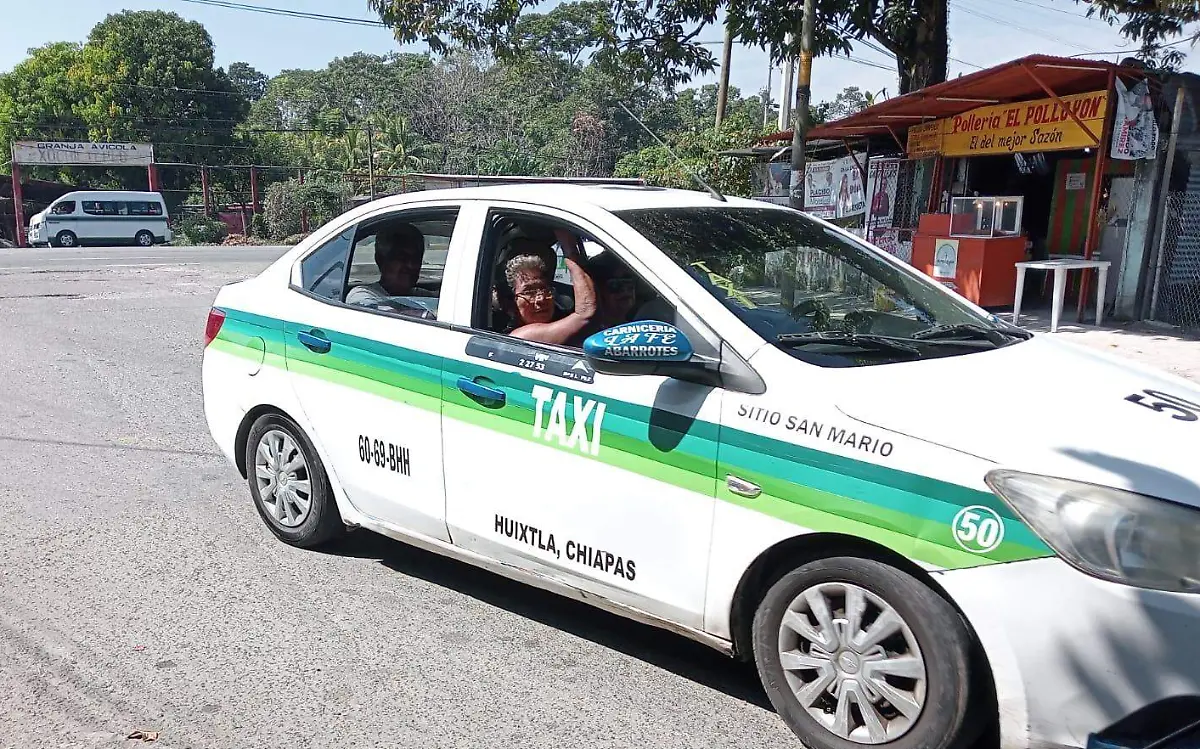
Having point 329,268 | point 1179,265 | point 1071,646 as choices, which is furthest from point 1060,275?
point 1071,646

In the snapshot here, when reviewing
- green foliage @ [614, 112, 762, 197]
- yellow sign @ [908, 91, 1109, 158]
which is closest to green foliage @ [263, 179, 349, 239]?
green foliage @ [614, 112, 762, 197]

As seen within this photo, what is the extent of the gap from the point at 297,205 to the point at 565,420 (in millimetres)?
42551

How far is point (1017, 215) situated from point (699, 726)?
11603 millimetres

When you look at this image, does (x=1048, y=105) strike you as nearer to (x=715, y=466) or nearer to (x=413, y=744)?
(x=715, y=466)

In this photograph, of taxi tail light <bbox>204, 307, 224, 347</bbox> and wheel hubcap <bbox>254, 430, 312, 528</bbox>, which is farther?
taxi tail light <bbox>204, 307, 224, 347</bbox>

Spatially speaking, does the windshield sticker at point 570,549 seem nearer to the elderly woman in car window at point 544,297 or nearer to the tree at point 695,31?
the elderly woman in car window at point 544,297

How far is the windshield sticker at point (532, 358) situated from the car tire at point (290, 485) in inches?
47.5

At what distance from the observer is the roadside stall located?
11461 millimetres

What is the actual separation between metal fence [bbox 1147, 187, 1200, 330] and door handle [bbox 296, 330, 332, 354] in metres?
11.0

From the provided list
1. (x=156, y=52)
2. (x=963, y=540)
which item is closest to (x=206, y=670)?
(x=963, y=540)

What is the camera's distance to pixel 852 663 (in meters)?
2.88

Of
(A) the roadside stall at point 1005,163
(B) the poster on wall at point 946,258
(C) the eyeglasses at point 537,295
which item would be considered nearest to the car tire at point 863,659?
(C) the eyeglasses at point 537,295

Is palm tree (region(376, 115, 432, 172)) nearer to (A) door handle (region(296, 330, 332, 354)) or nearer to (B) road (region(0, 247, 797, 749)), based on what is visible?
(B) road (region(0, 247, 797, 749))

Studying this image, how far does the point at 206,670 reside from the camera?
3588 mm
